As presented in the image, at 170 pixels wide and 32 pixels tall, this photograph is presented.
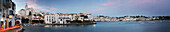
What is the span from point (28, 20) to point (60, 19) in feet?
61.8

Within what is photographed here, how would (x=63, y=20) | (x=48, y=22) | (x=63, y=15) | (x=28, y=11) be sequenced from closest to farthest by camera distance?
(x=48, y=22) → (x=63, y=20) → (x=63, y=15) → (x=28, y=11)

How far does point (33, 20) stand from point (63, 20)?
1768 cm

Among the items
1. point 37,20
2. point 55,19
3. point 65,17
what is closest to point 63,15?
point 65,17

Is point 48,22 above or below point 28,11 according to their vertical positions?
below

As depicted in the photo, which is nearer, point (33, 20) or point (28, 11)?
point (33, 20)

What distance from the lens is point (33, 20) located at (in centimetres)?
9619

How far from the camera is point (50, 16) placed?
9481 cm

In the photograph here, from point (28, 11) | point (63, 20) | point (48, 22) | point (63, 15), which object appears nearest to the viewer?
point (48, 22)

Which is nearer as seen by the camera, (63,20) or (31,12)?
(63,20)

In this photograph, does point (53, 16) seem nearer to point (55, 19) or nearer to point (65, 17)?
point (55, 19)

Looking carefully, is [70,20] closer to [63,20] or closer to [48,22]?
[63,20]

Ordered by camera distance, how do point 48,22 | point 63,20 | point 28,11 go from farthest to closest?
point 28,11
point 63,20
point 48,22

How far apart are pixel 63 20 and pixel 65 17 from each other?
21.4ft

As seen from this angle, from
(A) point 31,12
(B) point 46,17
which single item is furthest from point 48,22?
(A) point 31,12
